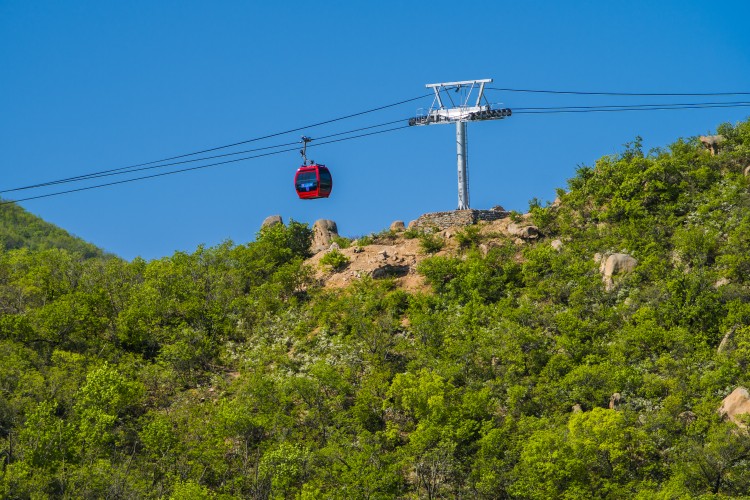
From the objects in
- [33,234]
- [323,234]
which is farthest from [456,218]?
[33,234]

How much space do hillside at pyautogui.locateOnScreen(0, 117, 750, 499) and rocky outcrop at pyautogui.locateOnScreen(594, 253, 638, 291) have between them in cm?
9

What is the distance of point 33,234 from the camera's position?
→ 10681cm

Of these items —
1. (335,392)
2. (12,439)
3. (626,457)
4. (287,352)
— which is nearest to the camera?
(626,457)

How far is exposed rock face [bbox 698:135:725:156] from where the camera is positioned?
55562mm

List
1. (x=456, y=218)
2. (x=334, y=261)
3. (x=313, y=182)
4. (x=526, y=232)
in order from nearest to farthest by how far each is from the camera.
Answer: (x=313, y=182), (x=526, y=232), (x=334, y=261), (x=456, y=218)

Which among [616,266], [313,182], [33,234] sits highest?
[33,234]

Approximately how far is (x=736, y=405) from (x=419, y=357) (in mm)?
11922

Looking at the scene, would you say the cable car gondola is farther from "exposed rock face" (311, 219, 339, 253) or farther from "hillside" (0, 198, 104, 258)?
"hillside" (0, 198, 104, 258)

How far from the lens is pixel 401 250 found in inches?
2253

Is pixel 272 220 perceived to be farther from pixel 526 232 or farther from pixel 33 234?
pixel 33 234

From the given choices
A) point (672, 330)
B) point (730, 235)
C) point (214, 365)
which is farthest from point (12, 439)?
point (730, 235)

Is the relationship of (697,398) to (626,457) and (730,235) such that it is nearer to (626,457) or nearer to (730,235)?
(626,457)

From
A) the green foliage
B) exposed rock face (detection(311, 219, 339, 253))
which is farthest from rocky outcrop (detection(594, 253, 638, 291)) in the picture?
exposed rock face (detection(311, 219, 339, 253))

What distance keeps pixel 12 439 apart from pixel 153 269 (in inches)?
605
